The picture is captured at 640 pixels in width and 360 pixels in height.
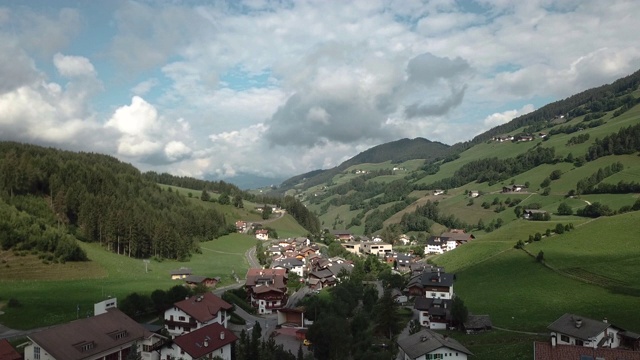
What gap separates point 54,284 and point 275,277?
33328 mm

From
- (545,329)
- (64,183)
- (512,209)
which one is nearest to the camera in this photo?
(545,329)

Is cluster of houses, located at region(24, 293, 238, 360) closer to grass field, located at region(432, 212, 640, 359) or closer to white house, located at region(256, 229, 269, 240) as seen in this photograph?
grass field, located at region(432, 212, 640, 359)

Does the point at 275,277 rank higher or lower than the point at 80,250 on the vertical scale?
lower

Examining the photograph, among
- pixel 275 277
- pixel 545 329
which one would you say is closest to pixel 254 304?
pixel 275 277

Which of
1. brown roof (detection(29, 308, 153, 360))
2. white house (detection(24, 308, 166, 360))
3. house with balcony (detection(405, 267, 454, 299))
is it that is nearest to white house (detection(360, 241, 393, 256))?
house with balcony (detection(405, 267, 454, 299))

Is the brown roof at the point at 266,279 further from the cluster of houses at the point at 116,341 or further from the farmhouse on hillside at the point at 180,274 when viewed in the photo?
the cluster of houses at the point at 116,341

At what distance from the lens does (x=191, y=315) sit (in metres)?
47.5

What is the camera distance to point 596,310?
47875mm

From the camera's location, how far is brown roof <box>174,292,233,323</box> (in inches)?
1887

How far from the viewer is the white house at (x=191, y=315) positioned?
47844 mm

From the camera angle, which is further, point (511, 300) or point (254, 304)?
point (254, 304)

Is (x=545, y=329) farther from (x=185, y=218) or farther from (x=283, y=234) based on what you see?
(x=283, y=234)

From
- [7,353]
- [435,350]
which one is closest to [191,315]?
[7,353]

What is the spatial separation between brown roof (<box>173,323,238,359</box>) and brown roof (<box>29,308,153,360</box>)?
3945 mm
